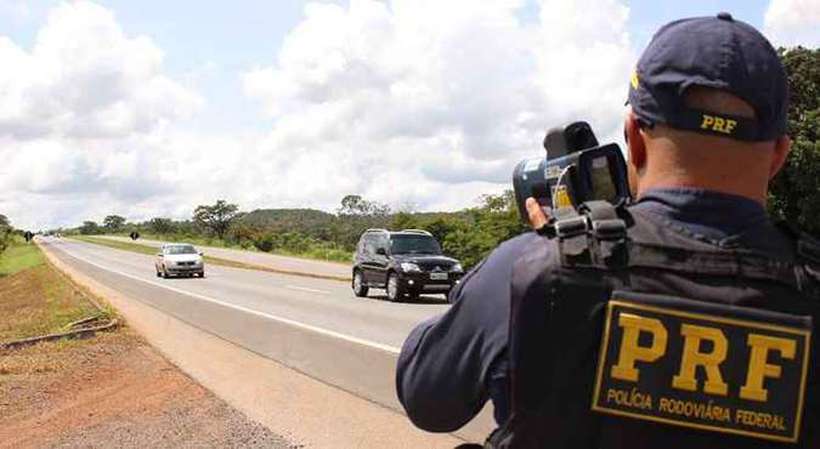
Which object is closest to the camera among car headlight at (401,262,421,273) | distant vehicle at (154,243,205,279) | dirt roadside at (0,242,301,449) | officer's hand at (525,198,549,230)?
officer's hand at (525,198,549,230)

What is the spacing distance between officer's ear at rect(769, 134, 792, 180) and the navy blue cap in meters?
0.02

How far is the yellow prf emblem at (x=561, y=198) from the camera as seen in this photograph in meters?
1.97

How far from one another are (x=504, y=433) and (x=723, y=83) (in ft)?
2.63

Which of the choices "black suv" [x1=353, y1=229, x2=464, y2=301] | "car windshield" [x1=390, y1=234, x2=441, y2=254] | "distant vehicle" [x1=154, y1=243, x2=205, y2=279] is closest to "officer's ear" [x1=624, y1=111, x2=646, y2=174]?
"black suv" [x1=353, y1=229, x2=464, y2=301]

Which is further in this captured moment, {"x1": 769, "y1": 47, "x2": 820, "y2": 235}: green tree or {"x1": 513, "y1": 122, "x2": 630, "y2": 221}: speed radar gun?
{"x1": 769, "y1": 47, "x2": 820, "y2": 235}: green tree

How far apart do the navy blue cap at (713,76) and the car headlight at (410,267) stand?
57.3ft

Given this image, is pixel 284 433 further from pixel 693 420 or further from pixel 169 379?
pixel 693 420

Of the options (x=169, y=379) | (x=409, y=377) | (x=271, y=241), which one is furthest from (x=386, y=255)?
(x=271, y=241)

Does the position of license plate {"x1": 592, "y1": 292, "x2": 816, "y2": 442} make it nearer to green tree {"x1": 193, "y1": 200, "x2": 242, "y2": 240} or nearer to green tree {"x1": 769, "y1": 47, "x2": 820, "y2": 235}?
green tree {"x1": 769, "y1": 47, "x2": 820, "y2": 235}

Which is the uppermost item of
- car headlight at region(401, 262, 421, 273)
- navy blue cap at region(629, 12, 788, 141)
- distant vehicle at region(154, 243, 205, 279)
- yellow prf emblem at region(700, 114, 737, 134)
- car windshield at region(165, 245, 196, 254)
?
navy blue cap at region(629, 12, 788, 141)

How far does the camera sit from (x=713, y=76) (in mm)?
1603

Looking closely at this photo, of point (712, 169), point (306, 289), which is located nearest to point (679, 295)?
point (712, 169)

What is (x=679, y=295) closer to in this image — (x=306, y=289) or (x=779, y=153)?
(x=779, y=153)

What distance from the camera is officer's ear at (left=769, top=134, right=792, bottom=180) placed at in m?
1.71
